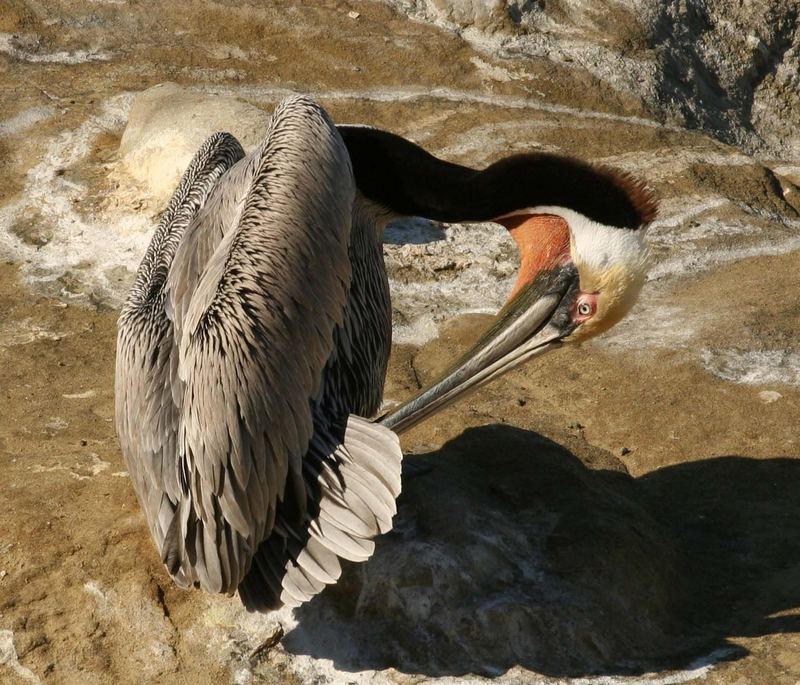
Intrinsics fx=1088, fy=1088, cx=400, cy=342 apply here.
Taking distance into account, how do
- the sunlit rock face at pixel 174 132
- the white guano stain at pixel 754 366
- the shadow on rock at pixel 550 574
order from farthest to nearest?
the sunlit rock face at pixel 174 132 < the white guano stain at pixel 754 366 < the shadow on rock at pixel 550 574

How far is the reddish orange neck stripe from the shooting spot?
4.53m

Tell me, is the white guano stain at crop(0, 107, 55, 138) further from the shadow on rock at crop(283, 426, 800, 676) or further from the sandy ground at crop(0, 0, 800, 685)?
the shadow on rock at crop(283, 426, 800, 676)

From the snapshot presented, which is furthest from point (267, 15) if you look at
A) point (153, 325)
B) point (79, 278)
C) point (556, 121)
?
point (153, 325)

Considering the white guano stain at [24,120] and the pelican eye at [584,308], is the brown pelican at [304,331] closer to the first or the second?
the pelican eye at [584,308]

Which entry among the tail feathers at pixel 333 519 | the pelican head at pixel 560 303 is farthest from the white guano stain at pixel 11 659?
the pelican head at pixel 560 303

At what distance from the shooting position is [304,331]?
411cm

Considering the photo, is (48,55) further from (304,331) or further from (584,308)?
(584,308)

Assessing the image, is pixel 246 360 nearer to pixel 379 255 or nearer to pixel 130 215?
pixel 379 255

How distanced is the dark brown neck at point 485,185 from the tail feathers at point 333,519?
1288 millimetres

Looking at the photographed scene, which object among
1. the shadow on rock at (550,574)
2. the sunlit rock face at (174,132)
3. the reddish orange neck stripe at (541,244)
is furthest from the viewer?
the sunlit rock face at (174,132)

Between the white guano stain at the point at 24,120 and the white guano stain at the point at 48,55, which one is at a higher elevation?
the white guano stain at the point at 48,55

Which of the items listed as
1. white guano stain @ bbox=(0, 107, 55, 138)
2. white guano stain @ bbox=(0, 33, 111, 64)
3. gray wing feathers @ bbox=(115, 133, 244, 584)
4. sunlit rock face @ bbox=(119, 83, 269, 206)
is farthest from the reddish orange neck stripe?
white guano stain @ bbox=(0, 33, 111, 64)

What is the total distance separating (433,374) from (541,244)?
213 cm

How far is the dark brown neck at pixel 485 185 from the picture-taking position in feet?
14.4
